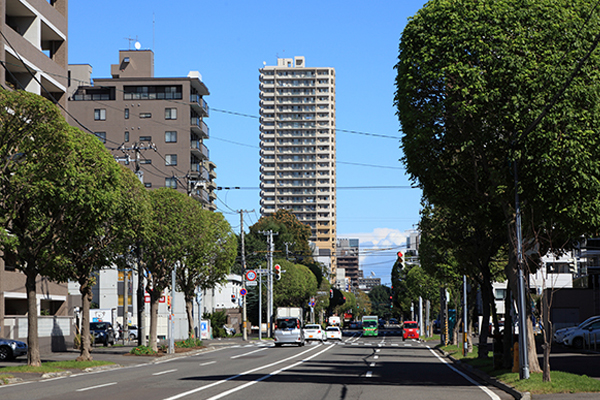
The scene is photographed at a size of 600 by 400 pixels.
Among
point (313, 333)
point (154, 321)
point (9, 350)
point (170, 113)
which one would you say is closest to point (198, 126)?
point (170, 113)

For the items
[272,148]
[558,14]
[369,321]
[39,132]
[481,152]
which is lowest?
[369,321]

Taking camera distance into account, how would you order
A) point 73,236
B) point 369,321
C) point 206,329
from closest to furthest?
point 73,236 → point 206,329 → point 369,321

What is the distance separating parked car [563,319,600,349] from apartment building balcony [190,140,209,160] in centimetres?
5517

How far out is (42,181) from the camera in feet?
75.8

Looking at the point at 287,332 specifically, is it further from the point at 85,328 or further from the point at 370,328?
the point at 370,328

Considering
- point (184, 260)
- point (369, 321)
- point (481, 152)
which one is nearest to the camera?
point (481, 152)

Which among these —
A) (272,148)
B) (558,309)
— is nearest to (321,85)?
(272,148)

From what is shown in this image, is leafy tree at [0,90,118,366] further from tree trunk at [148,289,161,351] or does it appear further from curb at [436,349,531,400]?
curb at [436,349,531,400]

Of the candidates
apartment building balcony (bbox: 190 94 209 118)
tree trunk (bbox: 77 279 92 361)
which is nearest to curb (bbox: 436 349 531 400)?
tree trunk (bbox: 77 279 92 361)

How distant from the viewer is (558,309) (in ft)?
228

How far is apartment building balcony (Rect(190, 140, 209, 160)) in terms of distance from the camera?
8873cm

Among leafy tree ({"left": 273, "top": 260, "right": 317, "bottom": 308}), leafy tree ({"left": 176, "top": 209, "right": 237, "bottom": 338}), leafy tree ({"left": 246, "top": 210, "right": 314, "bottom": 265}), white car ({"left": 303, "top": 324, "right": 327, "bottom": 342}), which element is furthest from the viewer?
leafy tree ({"left": 246, "top": 210, "right": 314, "bottom": 265})

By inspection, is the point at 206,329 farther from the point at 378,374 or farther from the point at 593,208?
the point at 593,208

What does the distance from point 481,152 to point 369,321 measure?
68.0 metres
